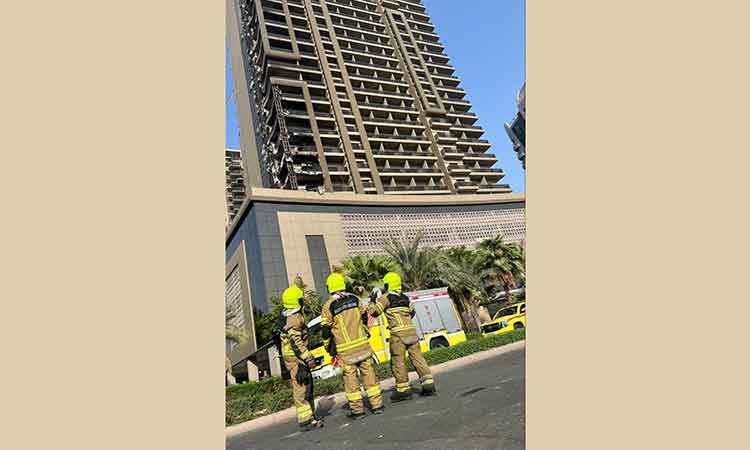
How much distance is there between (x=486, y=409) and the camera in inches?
119

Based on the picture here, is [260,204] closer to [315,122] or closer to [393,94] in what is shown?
[315,122]

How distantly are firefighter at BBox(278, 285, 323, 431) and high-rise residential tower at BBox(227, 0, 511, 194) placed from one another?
40.8m

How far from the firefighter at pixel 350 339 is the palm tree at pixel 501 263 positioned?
69.6ft

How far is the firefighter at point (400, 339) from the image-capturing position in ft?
16.7

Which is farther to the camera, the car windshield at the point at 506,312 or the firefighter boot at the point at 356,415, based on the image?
the car windshield at the point at 506,312

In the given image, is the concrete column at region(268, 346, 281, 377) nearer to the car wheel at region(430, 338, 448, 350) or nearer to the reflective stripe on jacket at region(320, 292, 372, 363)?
the car wheel at region(430, 338, 448, 350)

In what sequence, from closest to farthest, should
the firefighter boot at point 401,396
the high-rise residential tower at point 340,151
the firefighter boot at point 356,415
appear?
1. the firefighter boot at point 356,415
2. the firefighter boot at point 401,396
3. the high-rise residential tower at point 340,151

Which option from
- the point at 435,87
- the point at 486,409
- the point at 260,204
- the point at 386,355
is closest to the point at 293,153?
the point at 260,204

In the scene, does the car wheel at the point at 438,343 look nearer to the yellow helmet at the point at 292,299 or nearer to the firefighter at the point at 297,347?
the firefighter at the point at 297,347

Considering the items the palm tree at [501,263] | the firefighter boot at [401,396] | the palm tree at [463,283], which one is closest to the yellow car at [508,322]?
the palm tree at [463,283]

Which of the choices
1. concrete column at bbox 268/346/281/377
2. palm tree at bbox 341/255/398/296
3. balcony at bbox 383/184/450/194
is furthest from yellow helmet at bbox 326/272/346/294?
balcony at bbox 383/184/450/194

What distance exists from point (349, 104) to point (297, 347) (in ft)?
166

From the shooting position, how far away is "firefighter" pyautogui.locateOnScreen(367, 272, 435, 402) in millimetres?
5098

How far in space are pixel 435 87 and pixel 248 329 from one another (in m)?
43.8
